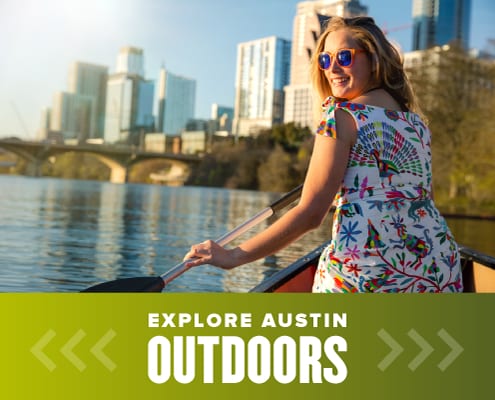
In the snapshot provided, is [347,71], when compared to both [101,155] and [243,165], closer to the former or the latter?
[243,165]

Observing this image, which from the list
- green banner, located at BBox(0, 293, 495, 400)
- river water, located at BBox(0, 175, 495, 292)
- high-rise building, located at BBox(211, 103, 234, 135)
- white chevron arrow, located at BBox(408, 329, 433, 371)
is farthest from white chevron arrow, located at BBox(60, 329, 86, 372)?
high-rise building, located at BBox(211, 103, 234, 135)

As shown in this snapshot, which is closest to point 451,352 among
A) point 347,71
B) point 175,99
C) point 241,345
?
point 241,345

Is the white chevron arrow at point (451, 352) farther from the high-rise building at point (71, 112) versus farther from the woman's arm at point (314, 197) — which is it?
the high-rise building at point (71, 112)

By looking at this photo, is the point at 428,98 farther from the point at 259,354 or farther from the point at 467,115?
the point at 259,354

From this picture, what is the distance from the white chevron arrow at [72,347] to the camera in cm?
149

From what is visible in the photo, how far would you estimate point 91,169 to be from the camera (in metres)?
89.5

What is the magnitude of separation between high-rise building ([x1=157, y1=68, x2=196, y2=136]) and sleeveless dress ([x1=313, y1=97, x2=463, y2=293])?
113 meters

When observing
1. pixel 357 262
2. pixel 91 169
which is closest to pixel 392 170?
Result: pixel 357 262

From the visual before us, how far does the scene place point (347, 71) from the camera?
1773 mm

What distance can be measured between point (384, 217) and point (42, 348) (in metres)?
0.82

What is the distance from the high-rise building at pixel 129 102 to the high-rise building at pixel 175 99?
2.39 meters

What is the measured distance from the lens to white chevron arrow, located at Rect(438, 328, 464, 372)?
4.83 ft

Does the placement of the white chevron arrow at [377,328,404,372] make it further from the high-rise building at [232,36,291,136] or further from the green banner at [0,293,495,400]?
the high-rise building at [232,36,291,136]

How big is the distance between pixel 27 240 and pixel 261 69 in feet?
231
